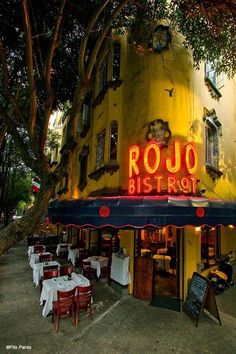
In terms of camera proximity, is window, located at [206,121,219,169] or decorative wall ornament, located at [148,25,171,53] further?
window, located at [206,121,219,169]

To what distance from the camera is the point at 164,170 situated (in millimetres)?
8820

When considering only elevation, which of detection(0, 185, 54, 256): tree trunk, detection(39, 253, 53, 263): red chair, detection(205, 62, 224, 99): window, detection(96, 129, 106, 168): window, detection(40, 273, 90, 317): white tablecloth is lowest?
detection(39, 253, 53, 263): red chair

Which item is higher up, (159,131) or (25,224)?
(159,131)

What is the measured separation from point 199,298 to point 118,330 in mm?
2676

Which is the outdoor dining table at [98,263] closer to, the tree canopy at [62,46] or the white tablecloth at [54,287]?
the white tablecloth at [54,287]

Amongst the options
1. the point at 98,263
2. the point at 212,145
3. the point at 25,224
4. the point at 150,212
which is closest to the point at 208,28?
the point at 212,145

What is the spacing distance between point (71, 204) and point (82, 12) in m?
7.00

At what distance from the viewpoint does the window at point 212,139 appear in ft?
36.2

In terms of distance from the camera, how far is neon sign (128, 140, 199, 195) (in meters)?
8.45

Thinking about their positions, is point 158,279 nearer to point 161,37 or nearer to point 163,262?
point 163,262

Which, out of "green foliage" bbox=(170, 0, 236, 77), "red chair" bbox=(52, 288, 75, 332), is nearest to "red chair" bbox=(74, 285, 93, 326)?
"red chair" bbox=(52, 288, 75, 332)

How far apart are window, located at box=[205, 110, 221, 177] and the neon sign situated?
101 inches

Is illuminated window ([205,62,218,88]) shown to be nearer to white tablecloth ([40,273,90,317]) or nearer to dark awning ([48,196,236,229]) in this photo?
dark awning ([48,196,236,229])

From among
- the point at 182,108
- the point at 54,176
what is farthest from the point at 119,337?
the point at 182,108
